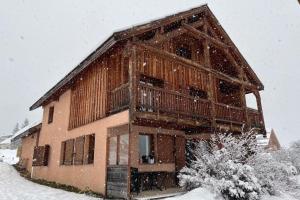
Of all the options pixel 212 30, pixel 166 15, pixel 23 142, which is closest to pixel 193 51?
pixel 212 30

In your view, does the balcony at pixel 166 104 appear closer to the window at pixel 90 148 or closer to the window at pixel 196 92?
the window at pixel 196 92

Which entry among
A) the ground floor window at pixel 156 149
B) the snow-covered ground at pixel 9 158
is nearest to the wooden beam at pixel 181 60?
the ground floor window at pixel 156 149

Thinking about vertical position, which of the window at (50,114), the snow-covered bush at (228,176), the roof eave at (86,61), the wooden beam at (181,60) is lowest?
the snow-covered bush at (228,176)

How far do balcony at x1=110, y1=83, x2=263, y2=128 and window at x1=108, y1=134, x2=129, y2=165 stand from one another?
1.31 m

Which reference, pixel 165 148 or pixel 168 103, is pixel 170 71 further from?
pixel 165 148

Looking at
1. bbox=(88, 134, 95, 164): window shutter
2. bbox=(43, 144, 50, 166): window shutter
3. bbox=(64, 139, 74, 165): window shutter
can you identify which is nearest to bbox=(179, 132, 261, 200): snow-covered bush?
bbox=(88, 134, 95, 164): window shutter

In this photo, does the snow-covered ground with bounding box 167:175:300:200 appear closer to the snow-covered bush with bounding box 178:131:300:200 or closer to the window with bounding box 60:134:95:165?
the snow-covered bush with bounding box 178:131:300:200

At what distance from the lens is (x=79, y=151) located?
1353cm

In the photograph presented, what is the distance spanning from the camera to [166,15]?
1247 cm

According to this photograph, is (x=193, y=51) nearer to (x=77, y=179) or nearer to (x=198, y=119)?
(x=198, y=119)

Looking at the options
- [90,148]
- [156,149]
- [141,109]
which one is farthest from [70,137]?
[141,109]

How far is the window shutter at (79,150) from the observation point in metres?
13.2

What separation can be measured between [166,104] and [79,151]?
5.31 metres

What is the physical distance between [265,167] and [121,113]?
596cm
